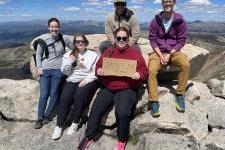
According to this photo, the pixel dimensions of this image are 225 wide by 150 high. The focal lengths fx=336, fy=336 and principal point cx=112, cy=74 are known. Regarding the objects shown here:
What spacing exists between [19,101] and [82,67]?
4.52 metres

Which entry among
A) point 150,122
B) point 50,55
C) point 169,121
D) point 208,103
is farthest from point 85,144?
point 208,103

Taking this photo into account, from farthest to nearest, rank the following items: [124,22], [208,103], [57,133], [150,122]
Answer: [208,103] → [124,22] → [57,133] → [150,122]

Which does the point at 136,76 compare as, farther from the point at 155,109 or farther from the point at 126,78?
the point at 155,109

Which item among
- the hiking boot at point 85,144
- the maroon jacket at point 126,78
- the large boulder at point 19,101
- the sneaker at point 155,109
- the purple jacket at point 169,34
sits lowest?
the hiking boot at point 85,144

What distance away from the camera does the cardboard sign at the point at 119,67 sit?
509 inches

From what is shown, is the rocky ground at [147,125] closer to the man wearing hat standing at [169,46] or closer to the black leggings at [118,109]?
the man wearing hat standing at [169,46]

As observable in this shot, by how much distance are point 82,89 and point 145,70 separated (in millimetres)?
2721

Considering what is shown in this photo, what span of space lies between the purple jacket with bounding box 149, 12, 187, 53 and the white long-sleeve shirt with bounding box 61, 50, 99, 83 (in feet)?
8.83

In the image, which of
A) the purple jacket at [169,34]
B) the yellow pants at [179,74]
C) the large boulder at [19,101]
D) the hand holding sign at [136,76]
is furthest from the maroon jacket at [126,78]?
the large boulder at [19,101]

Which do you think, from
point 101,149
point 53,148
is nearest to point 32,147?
point 53,148

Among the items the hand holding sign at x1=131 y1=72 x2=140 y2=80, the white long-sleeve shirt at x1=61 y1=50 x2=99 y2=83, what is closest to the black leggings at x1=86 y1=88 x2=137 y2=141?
the hand holding sign at x1=131 y1=72 x2=140 y2=80

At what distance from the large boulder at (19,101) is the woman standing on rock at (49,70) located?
155 centimetres

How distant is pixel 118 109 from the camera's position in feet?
40.9

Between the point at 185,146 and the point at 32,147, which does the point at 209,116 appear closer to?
the point at 185,146
